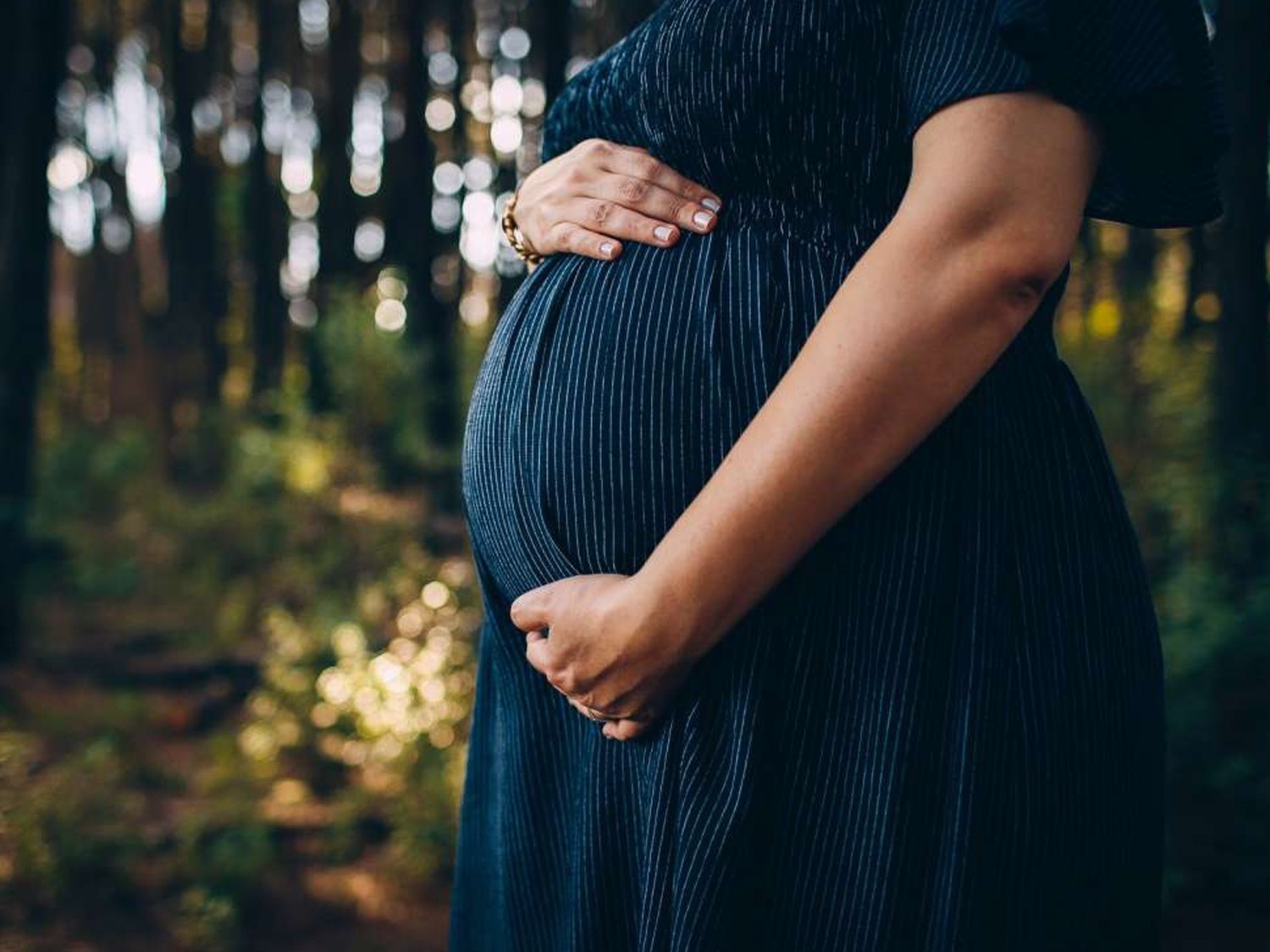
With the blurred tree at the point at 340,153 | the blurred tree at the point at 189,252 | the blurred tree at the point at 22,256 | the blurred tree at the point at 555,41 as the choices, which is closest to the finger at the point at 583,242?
the blurred tree at the point at 22,256

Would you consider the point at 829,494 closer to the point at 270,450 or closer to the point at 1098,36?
→ the point at 1098,36

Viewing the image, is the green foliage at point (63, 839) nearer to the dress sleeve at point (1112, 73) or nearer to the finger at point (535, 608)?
the finger at point (535, 608)

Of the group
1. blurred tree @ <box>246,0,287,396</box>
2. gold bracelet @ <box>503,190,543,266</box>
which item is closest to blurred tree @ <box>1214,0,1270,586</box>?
gold bracelet @ <box>503,190,543,266</box>

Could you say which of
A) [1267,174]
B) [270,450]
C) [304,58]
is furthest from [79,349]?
[1267,174]

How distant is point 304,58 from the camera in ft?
54.4

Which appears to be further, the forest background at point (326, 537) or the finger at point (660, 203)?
the forest background at point (326, 537)

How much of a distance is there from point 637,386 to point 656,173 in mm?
244

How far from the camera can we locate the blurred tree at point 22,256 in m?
5.72

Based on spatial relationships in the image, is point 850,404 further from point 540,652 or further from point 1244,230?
point 1244,230

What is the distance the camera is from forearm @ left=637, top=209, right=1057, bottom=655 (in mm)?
806

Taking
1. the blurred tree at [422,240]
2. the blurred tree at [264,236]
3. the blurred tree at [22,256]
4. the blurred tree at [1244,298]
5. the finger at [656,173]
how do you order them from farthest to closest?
the blurred tree at [264,236], the blurred tree at [422,240], the blurred tree at [22,256], the blurred tree at [1244,298], the finger at [656,173]

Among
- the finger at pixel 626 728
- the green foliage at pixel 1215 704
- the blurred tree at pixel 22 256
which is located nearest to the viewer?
the finger at pixel 626 728

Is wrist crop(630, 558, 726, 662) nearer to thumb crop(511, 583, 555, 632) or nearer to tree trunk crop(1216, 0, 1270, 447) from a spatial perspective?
thumb crop(511, 583, 555, 632)

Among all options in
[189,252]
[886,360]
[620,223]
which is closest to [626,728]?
[886,360]
